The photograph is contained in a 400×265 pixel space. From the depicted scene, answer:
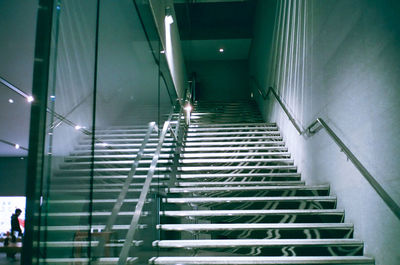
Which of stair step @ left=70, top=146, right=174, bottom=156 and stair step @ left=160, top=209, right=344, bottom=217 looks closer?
stair step @ left=70, top=146, right=174, bottom=156

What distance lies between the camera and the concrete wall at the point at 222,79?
46.5 feet

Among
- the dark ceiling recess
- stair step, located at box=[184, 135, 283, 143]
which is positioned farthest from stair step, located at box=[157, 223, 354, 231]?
the dark ceiling recess

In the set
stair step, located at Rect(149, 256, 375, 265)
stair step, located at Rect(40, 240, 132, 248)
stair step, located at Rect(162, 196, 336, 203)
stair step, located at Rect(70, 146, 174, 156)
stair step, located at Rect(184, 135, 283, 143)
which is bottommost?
stair step, located at Rect(149, 256, 375, 265)

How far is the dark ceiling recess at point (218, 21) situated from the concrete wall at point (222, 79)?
1973 mm

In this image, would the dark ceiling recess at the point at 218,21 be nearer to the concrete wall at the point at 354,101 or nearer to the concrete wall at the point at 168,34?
the concrete wall at the point at 168,34

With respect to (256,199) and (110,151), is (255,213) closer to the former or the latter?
(256,199)

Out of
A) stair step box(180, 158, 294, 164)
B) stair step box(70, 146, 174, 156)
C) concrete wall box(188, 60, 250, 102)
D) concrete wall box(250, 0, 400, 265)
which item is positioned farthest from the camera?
concrete wall box(188, 60, 250, 102)

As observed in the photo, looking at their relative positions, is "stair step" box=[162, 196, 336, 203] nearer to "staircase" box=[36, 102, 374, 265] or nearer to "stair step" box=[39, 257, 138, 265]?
"staircase" box=[36, 102, 374, 265]

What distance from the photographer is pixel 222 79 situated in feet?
46.9

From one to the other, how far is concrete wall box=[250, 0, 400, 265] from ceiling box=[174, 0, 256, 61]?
6.49m

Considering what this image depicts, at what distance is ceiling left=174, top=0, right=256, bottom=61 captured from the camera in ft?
38.0

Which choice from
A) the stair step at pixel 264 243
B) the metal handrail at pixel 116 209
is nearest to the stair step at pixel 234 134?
the stair step at pixel 264 243

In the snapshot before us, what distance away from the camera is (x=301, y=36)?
5.29 meters

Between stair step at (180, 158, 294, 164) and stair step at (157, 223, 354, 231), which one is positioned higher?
stair step at (180, 158, 294, 164)
